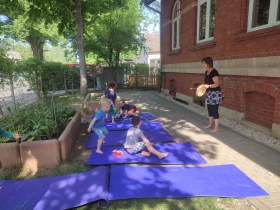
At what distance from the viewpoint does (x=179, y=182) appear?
3.01 m

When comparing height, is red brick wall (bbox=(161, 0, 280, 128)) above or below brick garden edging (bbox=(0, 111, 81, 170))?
above

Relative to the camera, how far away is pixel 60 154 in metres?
3.64

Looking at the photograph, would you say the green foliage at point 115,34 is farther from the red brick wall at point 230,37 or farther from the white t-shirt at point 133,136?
the white t-shirt at point 133,136

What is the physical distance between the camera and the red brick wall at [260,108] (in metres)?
5.07

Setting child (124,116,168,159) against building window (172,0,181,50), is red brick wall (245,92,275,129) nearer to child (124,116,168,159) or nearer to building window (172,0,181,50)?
child (124,116,168,159)

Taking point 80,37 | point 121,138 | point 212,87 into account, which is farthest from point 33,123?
point 80,37

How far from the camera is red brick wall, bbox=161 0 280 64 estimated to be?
488 centimetres

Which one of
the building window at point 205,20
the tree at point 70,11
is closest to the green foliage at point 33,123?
the tree at point 70,11

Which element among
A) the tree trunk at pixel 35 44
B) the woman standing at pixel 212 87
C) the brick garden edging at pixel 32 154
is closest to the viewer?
the brick garden edging at pixel 32 154

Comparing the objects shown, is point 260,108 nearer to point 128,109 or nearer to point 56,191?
point 128,109

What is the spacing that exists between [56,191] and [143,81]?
14.3m

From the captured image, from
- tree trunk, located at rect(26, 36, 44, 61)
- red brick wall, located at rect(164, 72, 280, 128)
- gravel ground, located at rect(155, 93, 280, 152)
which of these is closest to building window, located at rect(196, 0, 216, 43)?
red brick wall, located at rect(164, 72, 280, 128)

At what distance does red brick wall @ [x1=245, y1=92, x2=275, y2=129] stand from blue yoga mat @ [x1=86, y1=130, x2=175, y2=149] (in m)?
2.56

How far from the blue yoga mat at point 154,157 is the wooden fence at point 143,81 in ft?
40.3
